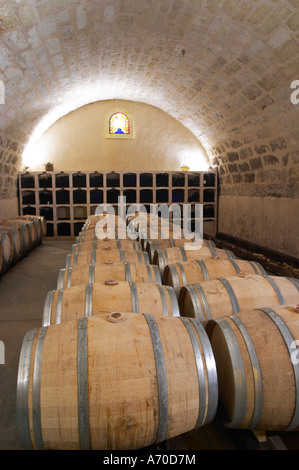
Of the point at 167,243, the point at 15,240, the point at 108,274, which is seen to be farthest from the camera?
the point at 15,240

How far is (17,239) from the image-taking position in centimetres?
→ 658

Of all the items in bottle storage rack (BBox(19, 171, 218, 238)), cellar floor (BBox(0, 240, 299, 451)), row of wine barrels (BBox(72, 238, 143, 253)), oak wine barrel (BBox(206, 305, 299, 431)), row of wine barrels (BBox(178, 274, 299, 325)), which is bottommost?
cellar floor (BBox(0, 240, 299, 451))

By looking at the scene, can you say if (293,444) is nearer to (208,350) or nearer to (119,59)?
(208,350)

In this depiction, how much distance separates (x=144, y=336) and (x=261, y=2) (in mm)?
5079

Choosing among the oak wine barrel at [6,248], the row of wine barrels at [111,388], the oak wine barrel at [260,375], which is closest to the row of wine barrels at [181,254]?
the oak wine barrel at [260,375]

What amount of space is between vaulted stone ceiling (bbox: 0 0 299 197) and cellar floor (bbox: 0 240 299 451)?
3.02m

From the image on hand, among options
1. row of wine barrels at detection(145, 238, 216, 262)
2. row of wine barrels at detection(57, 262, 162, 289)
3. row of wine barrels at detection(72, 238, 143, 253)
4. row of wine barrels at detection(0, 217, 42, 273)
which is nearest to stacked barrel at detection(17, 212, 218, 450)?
row of wine barrels at detection(57, 262, 162, 289)

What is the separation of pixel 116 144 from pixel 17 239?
6.11 metres

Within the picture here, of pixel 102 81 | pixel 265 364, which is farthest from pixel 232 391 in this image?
pixel 102 81

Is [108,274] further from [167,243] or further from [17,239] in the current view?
[17,239]

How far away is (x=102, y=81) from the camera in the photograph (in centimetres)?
938

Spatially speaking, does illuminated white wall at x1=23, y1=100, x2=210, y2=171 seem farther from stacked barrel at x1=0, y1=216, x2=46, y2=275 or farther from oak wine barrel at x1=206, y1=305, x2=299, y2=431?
oak wine barrel at x1=206, y1=305, x2=299, y2=431

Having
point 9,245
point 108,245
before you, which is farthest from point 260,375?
point 9,245

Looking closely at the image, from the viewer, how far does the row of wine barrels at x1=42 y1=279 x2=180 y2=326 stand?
2303 mm
